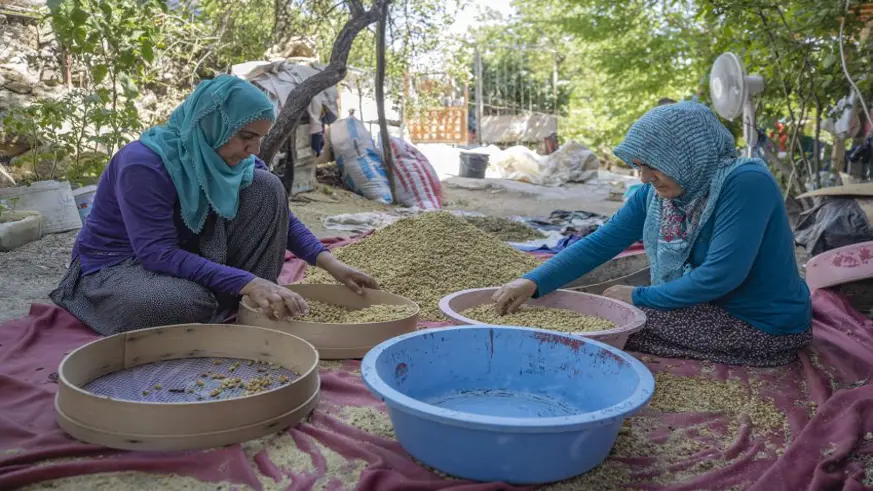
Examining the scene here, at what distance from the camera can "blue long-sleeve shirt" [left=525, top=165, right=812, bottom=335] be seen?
205 cm

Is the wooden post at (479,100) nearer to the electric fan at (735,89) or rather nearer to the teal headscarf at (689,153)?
the electric fan at (735,89)

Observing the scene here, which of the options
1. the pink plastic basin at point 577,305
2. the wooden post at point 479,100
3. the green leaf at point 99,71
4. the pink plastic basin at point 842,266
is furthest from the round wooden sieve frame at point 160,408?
the wooden post at point 479,100

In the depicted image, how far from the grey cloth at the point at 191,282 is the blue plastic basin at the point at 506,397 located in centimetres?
88

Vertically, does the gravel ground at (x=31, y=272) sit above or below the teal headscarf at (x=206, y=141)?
below

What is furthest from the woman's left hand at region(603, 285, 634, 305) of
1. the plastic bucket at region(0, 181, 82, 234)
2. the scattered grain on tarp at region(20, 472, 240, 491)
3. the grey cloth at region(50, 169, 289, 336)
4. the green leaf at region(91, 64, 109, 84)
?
the green leaf at region(91, 64, 109, 84)

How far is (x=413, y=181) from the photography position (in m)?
7.18

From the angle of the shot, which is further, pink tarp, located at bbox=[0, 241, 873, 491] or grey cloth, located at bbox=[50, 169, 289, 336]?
grey cloth, located at bbox=[50, 169, 289, 336]

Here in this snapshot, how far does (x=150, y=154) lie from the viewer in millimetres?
2221

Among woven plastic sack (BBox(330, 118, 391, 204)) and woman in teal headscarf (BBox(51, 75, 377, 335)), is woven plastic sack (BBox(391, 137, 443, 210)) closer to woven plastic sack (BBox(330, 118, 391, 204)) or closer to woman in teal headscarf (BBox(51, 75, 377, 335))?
woven plastic sack (BBox(330, 118, 391, 204))

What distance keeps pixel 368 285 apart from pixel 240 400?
108cm

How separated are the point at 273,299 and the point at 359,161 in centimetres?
534

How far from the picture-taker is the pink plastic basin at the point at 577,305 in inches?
86.0

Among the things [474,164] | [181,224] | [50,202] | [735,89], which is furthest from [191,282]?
[474,164]

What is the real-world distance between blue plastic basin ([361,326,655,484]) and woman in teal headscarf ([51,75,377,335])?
0.51 metres
